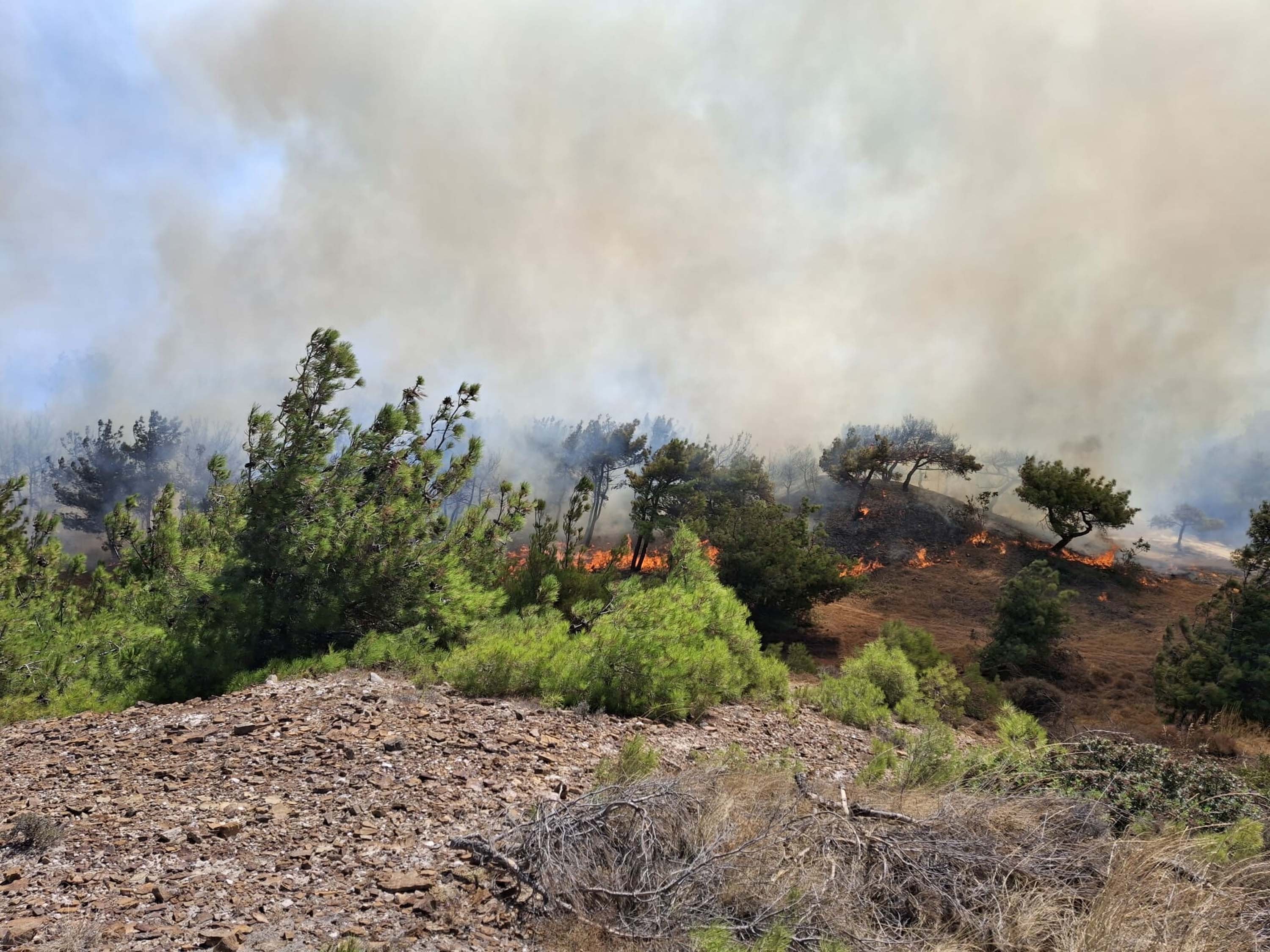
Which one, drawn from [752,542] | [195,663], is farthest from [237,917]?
[752,542]

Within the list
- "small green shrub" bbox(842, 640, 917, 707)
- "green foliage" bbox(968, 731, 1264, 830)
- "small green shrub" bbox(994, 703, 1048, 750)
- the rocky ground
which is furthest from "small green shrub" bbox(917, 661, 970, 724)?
the rocky ground

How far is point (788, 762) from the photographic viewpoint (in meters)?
5.20

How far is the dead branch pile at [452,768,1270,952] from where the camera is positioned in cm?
273

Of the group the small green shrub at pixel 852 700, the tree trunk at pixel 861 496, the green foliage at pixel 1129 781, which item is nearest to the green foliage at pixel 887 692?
the small green shrub at pixel 852 700

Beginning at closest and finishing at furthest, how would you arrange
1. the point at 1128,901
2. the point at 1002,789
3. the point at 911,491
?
the point at 1128,901
the point at 1002,789
the point at 911,491

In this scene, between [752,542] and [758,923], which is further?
[752,542]

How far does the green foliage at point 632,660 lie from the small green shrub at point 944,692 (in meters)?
3.42

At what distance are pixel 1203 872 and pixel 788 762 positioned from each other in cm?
248

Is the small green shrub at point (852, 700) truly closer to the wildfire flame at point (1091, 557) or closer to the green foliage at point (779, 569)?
the green foliage at point (779, 569)

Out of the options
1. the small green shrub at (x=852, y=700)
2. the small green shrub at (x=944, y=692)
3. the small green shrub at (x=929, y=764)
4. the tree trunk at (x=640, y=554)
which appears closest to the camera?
the small green shrub at (x=929, y=764)

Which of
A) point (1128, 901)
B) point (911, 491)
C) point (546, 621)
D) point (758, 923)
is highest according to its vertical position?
point (911, 491)

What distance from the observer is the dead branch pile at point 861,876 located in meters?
2.73

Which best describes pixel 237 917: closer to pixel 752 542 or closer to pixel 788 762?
pixel 788 762

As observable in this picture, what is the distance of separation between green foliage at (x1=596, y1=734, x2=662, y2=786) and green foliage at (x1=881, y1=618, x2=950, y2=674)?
29.5ft
